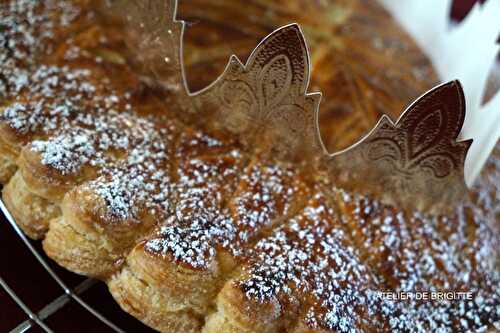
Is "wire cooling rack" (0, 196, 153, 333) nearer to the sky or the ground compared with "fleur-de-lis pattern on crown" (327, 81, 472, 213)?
nearer to the ground

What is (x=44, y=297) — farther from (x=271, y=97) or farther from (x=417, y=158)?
(x=417, y=158)

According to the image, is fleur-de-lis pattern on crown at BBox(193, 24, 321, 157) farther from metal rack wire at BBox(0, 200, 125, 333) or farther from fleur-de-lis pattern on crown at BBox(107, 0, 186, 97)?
metal rack wire at BBox(0, 200, 125, 333)

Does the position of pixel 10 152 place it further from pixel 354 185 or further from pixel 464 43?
pixel 464 43

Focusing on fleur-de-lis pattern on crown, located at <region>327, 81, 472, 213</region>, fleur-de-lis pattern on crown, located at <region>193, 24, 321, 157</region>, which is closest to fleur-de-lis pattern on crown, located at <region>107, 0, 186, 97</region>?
fleur-de-lis pattern on crown, located at <region>193, 24, 321, 157</region>

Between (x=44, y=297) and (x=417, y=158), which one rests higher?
(x=417, y=158)

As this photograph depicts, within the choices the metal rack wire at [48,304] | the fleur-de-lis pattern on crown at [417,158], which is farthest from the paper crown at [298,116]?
the metal rack wire at [48,304]

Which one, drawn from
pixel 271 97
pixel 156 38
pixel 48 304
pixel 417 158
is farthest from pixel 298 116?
pixel 48 304

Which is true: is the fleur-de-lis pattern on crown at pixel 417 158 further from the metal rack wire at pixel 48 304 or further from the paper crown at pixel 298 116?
the metal rack wire at pixel 48 304
